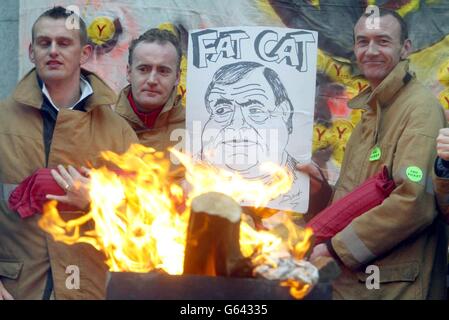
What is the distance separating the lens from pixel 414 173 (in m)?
5.46

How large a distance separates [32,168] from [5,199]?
233 millimetres

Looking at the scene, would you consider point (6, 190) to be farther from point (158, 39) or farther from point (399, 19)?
point (399, 19)

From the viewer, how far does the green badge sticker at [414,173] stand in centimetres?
545

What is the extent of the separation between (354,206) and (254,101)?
1.01 meters

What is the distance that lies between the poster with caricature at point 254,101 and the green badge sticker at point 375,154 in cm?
46

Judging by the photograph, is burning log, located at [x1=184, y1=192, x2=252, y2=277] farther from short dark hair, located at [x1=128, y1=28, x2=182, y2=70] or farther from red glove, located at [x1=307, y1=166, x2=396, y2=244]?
short dark hair, located at [x1=128, y1=28, x2=182, y2=70]

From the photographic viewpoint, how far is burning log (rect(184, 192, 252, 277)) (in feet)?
14.3

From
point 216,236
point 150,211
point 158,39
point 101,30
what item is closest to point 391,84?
point 158,39

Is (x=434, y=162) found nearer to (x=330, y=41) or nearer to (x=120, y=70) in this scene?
(x=330, y=41)

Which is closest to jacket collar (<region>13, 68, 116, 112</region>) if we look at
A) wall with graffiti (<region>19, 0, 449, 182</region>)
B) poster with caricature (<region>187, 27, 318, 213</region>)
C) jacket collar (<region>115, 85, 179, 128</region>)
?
jacket collar (<region>115, 85, 179, 128</region>)

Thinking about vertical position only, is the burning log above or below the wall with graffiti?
below

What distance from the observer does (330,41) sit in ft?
21.2

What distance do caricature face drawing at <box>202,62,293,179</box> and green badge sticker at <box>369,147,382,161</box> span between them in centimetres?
56

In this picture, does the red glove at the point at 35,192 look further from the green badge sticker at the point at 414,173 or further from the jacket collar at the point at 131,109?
the green badge sticker at the point at 414,173
